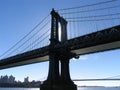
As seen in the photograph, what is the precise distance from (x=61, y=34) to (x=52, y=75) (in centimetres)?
812

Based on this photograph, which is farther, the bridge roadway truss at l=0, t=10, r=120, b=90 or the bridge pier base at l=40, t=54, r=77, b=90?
the bridge pier base at l=40, t=54, r=77, b=90

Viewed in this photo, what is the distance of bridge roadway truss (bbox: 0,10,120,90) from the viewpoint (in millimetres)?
28250

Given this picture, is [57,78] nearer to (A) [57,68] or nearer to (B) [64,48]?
(A) [57,68]

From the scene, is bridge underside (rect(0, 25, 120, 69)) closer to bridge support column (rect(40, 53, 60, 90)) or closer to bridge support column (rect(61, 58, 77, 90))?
bridge support column (rect(40, 53, 60, 90))

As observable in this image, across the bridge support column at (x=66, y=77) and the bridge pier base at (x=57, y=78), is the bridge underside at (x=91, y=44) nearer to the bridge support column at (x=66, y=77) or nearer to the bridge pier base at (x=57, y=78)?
the bridge pier base at (x=57, y=78)

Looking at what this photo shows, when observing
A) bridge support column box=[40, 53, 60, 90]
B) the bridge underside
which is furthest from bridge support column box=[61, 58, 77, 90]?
the bridge underside

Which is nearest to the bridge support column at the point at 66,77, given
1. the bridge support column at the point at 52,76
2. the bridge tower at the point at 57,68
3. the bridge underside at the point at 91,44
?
the bridge tower at the point at 57,68

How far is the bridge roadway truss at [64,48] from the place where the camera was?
2825 cm

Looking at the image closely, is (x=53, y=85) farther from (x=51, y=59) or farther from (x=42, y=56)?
(x=42, y=56)

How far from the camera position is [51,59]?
33406 millimetres

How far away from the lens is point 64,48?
33.2 meters

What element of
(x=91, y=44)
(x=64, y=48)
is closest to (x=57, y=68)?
(x=64, y=48)

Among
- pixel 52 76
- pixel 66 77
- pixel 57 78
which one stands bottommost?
pixel 57 78

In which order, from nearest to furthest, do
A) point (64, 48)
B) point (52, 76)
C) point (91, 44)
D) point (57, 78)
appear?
point (91, 44) → point (52, 76) → point (57, 78) → point (64, 48)
